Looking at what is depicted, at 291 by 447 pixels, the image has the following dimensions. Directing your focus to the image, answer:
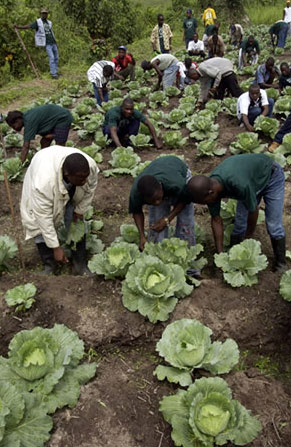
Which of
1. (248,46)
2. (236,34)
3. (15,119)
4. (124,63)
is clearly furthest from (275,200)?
(236,34)

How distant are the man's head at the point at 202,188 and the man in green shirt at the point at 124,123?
379 centimetres

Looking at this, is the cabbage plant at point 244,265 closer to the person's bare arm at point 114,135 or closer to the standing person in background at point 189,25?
the person's bare arm at point 114,135

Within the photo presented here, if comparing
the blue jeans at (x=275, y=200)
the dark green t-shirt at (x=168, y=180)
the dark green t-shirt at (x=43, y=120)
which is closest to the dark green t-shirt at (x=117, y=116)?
the dark green t-shirt at (x=43, y=120)

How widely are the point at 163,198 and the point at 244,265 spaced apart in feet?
3.89

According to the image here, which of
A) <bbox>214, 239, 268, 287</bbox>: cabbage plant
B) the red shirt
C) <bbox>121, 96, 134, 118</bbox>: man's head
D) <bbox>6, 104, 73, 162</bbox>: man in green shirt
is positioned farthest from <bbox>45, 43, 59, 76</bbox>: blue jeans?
<bbox>214, 239, 268, 287</bbox>: cabbage plant

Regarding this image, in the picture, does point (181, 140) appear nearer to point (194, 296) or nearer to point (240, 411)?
point (194, 296)

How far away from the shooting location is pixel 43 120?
6.49 meters

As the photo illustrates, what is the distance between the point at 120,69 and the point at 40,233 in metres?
9.61

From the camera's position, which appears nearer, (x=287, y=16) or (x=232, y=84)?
(x=232, y=84)

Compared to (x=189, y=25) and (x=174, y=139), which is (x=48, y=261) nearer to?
(x=174, y=139)

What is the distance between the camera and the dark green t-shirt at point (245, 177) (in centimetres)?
398

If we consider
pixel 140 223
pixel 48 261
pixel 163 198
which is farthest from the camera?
pixel 48 261

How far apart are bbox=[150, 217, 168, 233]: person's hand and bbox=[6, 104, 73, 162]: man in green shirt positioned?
10.3 feet

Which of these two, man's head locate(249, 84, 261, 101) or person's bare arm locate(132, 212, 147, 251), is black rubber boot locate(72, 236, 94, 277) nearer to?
person's bare arm locate(132, 212, 147, 251)
